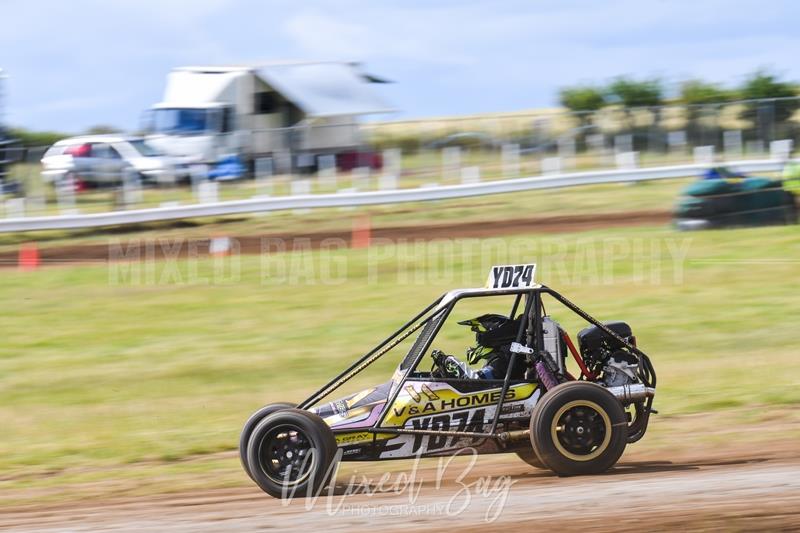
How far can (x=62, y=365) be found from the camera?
36.2 feet

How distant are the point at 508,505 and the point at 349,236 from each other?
1248cm

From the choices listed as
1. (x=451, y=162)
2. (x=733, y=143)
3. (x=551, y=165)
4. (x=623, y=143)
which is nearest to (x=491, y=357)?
(x=451, y=162)

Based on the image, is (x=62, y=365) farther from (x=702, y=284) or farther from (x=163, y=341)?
(x=702, y=284)

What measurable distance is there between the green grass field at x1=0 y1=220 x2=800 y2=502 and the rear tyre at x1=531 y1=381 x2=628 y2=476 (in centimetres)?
223

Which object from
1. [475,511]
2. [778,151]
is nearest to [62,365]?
[475,511]

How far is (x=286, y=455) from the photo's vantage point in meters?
6.12

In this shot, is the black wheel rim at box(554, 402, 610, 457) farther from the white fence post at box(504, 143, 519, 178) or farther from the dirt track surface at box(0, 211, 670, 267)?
the white fence post at box(504, 143, 519, 178)

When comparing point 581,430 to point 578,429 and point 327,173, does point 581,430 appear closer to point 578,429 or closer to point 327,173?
point 578,429

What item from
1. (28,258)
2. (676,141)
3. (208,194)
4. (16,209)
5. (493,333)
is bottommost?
(493,333)

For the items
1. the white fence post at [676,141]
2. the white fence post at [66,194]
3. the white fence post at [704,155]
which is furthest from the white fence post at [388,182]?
the white fence post at [704,155]

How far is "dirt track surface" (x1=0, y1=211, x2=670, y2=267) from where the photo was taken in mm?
17359

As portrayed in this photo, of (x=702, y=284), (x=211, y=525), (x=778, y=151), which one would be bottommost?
(x=211, y=525)

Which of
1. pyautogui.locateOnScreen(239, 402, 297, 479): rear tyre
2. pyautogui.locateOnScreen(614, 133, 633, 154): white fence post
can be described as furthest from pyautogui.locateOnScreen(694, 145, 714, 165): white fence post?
pyautogui.locateOnScreen(239, 402, 297, 479): rear tyre

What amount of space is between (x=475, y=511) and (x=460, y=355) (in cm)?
496
